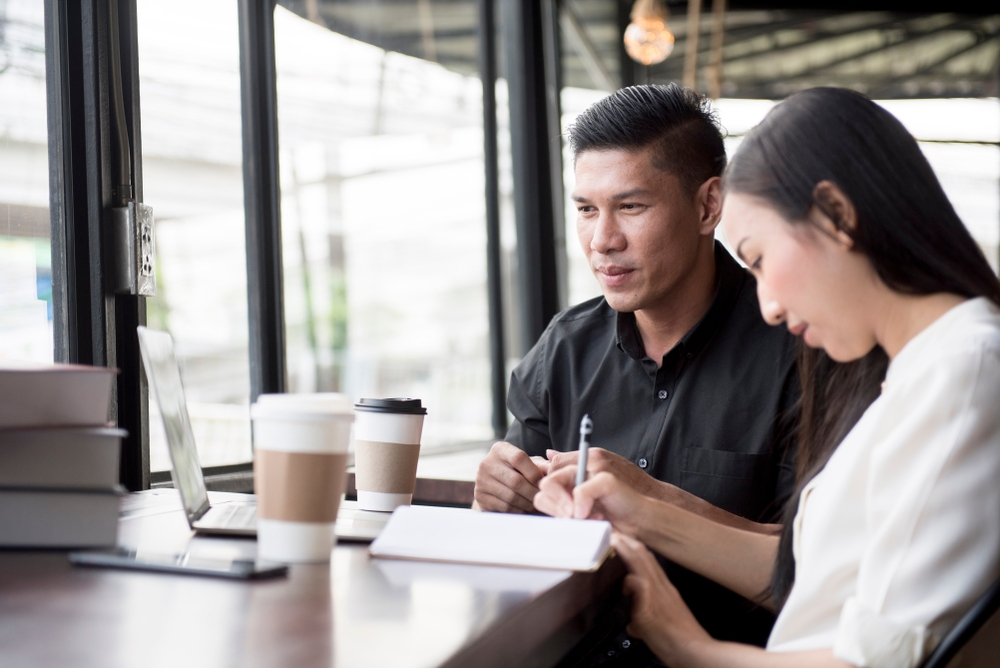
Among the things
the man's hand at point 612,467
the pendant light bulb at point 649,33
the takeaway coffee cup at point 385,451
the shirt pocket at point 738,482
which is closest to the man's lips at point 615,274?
the shirt pocket at point 738,482

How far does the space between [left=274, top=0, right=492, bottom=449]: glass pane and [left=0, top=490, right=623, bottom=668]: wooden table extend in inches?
63.4

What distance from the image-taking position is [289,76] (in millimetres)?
2545

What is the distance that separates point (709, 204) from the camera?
186 centimetres

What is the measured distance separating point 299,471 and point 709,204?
3.89 ft

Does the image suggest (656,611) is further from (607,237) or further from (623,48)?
(623,48)

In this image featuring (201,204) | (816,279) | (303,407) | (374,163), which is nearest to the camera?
(303,407)

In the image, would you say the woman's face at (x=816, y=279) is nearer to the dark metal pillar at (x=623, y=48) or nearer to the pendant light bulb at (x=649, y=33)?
the pendant light bulb at (x=649, y=33)

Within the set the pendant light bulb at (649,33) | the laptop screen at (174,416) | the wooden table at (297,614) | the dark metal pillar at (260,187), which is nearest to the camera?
the wooden table at (297,614)

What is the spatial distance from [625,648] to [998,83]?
532 cm

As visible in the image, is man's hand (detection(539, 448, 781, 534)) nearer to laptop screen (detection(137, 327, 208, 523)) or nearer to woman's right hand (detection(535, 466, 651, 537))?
woman's right hand (detection(535, 466, 651, 537))

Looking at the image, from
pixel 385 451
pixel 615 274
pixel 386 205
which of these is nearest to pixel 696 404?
pixel 615 274

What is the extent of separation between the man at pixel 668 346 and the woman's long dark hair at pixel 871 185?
659 mm

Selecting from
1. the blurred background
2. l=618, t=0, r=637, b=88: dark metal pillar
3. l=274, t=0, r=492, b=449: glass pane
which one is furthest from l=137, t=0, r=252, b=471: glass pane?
l=618, t=0, r=637, b=88: dark metal pillar

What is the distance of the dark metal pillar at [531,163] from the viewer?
150 inches
